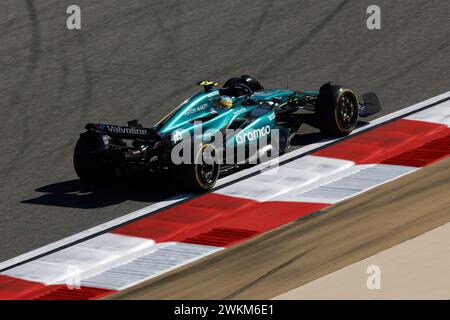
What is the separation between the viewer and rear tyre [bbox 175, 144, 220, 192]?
1480cm

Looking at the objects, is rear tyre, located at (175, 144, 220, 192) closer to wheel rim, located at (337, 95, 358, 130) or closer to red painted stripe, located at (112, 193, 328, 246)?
red painted stripe, located at (112, 193, 328, 246)

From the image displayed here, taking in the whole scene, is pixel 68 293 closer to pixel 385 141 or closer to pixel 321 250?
pixel 321 250

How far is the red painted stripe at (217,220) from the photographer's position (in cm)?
1400

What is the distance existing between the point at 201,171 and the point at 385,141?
9.91 ft

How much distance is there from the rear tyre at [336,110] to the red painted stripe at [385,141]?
21 cm

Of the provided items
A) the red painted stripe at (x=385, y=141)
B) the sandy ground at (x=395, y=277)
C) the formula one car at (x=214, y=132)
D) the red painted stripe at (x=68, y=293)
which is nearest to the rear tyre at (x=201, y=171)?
the formula one car at (x=214, y=132)

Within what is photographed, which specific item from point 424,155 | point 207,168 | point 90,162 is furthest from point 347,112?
point 90,162

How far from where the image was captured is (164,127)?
15.6 metres

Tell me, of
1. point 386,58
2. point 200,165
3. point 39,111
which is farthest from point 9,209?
point 386,58

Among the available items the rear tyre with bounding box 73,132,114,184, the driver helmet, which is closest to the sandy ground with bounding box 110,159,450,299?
the driver helmet

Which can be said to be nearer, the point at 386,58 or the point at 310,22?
the point at 386,58

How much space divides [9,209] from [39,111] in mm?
3870

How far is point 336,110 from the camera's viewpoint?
16.6m
